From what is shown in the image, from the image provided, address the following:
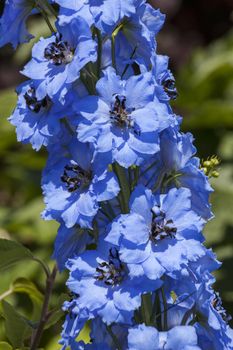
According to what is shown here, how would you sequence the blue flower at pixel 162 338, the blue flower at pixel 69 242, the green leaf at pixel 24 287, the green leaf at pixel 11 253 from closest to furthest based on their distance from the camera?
the blue flower at pixel 162 338 < the blue flower at pixel 69 242 < the green leaf at pixel 11 253 < the green leaf at pixel 24 287

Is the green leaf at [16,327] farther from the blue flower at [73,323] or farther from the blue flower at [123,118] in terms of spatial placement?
the blue flower at [123,118]

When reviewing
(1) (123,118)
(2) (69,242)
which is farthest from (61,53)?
(2) (69,242)

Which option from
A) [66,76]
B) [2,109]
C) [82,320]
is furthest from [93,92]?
[2,109]

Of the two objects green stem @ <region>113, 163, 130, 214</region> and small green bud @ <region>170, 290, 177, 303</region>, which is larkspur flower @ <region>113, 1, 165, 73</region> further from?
small green bud @ <region>170, 290, 177, 303</region>

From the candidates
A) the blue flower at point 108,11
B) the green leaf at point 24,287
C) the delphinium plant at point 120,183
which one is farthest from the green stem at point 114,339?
the green leaf at point 24,287

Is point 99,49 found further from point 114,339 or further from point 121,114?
point 114,339
